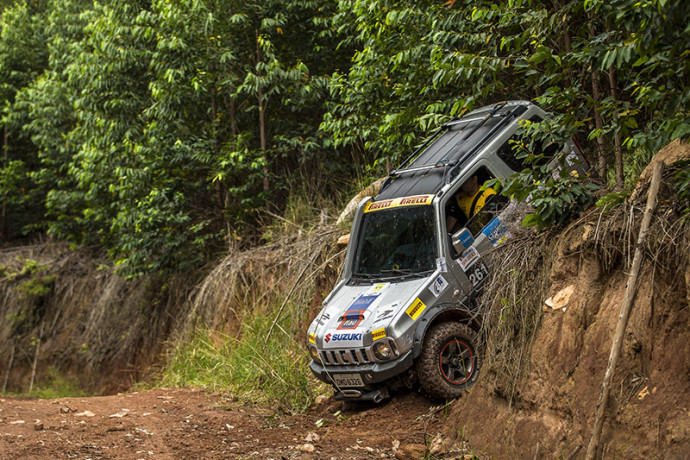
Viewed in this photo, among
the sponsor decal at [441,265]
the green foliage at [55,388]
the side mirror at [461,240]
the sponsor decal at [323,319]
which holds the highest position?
the side mirror at [461,240]

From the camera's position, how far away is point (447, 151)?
851cm

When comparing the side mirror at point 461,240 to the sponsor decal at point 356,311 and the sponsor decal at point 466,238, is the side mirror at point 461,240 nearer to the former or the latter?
the sponsor decal at point 466,238

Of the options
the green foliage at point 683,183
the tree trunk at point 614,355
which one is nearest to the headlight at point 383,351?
the tree trunk at point 614,355

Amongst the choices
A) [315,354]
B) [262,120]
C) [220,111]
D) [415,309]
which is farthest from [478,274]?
[220,111]

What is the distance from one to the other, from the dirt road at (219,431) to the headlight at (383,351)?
2.08 feet

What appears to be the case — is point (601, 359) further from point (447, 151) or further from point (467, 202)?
point (447, 151)

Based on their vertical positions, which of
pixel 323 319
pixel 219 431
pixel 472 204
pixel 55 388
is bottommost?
pixel 55 388

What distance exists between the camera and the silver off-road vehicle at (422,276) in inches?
285

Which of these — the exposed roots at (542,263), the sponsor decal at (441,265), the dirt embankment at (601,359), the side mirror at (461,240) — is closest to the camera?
the dirt embankment at (601,359)

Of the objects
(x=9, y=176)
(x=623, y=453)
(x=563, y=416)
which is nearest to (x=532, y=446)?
(x=563, y=416)

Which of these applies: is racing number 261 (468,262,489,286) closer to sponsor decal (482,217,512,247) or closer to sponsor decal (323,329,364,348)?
sponsor decal (482,217,512,247)

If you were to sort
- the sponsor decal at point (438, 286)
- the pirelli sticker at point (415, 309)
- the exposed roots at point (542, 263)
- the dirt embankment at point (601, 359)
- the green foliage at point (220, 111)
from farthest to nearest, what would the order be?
the green foliage at point (220, 111)
the sponsor decal at point (438, 286)
the pirelli sticker at point (415, 309)
the exposed roots at point (542, 263)
the dirt embankment at point (601, 359)

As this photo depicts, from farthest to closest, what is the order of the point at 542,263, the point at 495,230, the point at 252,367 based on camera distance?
the point at 252,367, the point at 495,230, the point at 542,263

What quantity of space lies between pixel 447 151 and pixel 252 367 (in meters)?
3.84
